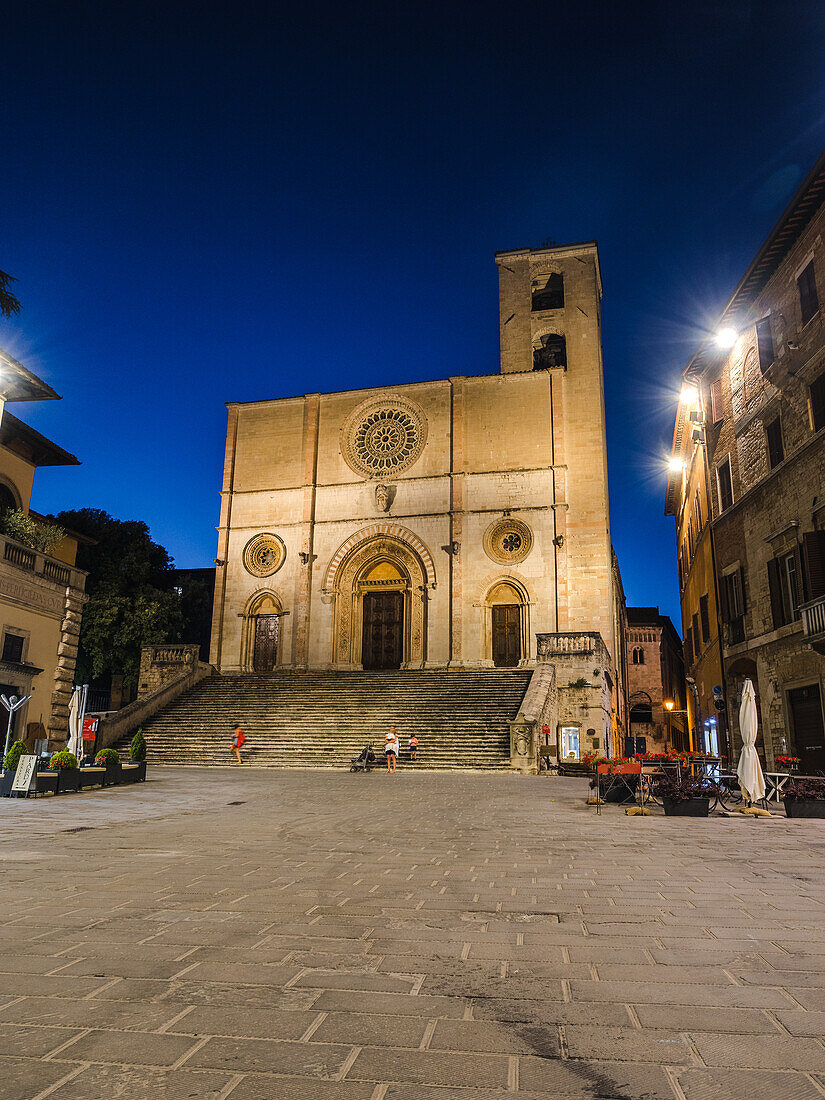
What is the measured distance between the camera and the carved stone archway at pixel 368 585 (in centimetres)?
3278

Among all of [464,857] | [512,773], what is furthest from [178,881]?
[512,773]

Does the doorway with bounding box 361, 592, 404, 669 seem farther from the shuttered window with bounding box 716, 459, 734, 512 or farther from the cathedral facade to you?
the shuttered window with bounding box 716, 459, 734, 512

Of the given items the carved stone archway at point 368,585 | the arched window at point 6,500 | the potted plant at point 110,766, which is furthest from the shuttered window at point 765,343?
the arched window at point 6,500

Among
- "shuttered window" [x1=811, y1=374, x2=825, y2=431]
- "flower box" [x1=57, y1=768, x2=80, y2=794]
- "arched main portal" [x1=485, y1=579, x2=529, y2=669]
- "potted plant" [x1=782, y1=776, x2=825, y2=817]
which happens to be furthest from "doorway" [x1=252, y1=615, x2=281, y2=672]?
"potted plant" [x1=782, y1=776, x2=825, y2=817]

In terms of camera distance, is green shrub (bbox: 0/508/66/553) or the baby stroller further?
the baby stroller

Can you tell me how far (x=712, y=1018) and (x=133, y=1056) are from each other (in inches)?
87.4

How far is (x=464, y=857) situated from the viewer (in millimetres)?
7164

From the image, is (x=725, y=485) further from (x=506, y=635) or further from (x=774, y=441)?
(x=506, y=635)

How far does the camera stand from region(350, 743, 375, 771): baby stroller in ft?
65.5

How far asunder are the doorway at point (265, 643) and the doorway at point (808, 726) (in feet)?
72.9

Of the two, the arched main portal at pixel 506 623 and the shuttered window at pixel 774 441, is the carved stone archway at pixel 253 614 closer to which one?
the arched main portal at pixel 506 623

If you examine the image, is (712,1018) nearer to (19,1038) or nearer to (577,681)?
(19,1038)

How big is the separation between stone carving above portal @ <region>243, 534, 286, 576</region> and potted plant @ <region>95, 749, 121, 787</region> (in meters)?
19.1

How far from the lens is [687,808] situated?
11.7 metres
